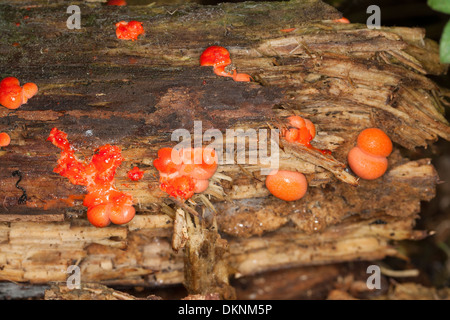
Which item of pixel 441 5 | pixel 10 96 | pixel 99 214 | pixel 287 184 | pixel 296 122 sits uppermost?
pixel 441 5

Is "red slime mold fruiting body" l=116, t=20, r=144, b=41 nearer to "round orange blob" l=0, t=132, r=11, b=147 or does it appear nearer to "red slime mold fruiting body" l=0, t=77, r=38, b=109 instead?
"red slime mold fruiting body" l=0, t=77, r=38, b=109

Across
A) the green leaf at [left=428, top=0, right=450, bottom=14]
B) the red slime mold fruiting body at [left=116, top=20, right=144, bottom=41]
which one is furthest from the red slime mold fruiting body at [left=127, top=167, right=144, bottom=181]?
the green leaf at [left=428, top=0, right=450, bottom=14]

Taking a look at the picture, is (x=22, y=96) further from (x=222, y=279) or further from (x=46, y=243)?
(x=222, y=279)

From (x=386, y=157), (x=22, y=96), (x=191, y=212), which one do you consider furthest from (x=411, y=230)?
(x=22, y=96)

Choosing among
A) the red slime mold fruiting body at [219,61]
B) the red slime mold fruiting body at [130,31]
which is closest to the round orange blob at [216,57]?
the red slime mold fruiting body at [219,61]

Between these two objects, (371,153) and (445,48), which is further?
(371,153)
